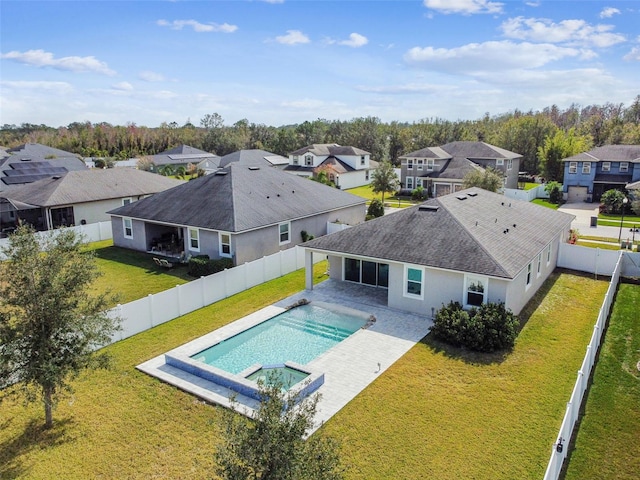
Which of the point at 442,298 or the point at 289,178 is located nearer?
the point at 442,298

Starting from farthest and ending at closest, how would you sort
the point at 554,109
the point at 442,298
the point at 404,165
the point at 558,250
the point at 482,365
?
the point at 554,109
the point at 404,165
the point at 558,250
the point at 442,298
the point at 482,365

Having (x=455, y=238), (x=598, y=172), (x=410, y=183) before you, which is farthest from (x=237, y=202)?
(x=598, y=172)

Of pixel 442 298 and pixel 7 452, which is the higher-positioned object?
pixel 442 298

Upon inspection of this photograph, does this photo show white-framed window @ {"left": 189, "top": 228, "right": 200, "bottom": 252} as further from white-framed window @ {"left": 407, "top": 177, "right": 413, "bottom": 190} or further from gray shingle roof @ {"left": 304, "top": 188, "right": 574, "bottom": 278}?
white-framed window @ {"left": 407, "top": 177, "right": 413, "bottom": 190}

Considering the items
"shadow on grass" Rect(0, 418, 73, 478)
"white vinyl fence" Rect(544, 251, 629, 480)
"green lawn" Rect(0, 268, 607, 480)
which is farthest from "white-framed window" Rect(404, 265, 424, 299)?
"shadow on grass" Rect(0, 418, 73, 478)

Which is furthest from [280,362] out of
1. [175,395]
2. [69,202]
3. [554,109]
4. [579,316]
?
[554,109]

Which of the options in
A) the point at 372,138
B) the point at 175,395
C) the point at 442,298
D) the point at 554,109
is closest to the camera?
the point at 175,395

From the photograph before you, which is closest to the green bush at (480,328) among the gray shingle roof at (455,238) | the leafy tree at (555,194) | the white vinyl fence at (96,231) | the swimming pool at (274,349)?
the gray shingle roof at (455,238)

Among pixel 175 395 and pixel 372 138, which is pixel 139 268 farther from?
pixel 372 138

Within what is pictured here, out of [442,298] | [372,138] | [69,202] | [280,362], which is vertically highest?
[372,138]
